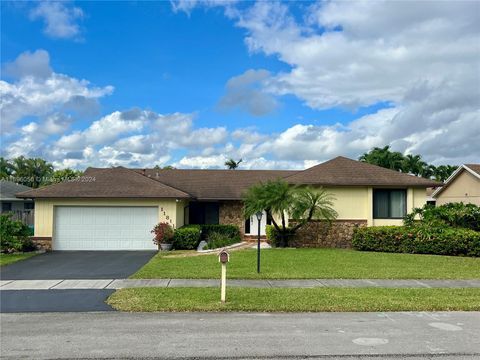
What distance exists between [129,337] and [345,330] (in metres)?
3.56

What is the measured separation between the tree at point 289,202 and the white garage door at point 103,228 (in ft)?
16.8

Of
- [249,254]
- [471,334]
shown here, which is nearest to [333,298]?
[471,334]

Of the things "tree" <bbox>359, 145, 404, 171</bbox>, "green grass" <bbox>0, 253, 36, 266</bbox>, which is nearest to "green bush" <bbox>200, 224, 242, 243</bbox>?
"green grass" <bbox>0, 253, 36, 266</bbox>

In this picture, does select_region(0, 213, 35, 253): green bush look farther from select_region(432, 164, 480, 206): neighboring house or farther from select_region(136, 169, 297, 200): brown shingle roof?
select_region(432, 164, 480, 206): neighboring house

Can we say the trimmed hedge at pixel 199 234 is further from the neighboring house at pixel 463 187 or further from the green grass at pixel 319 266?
the neighboring house at pixel 463 187

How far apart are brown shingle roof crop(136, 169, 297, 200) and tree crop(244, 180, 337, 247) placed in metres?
4.63

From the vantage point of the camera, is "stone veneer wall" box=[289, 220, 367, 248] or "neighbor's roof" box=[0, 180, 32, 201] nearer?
"stone veneer wall" box=[289, 220, 367, 248]

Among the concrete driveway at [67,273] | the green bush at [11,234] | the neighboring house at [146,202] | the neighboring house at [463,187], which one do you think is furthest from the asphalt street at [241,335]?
the neighboring house at [463,187]

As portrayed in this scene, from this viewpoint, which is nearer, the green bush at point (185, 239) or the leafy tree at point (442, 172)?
the green bush at point (185, 239)

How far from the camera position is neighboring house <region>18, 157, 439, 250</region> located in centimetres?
2288

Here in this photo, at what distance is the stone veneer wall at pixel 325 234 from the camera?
2423 cm

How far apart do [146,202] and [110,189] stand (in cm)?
193

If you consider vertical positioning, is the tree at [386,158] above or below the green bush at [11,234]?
above

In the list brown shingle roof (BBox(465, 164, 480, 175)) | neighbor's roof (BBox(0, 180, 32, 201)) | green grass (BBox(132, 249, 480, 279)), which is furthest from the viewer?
neighbor's roof (BBox(0, 180, 32, 201))
